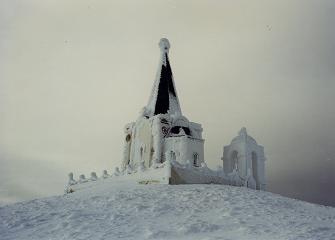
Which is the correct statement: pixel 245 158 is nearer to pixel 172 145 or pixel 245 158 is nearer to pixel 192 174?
pixel 172 145

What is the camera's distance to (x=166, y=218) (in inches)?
630

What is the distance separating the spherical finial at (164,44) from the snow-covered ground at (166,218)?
78.5ft

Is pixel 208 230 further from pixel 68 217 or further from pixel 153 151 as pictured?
pixel 153 151

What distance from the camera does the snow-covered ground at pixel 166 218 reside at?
13.9 meters

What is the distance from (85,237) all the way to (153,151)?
22.6 metres

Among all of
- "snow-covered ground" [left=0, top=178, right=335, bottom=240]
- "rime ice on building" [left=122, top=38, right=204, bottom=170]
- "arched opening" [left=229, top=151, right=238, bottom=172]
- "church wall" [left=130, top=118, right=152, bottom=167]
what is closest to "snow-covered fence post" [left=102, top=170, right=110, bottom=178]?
"rime ice on building" [left=122, top=38, right=204, bottom=170]

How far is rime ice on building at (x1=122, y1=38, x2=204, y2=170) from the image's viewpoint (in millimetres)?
35156

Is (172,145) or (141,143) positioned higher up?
(141,143)

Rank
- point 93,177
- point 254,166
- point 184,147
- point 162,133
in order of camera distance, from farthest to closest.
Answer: point 254,166
point 162,133
point 184,147
point 93,177

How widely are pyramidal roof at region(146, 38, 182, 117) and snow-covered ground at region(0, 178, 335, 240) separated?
17257 millimetres

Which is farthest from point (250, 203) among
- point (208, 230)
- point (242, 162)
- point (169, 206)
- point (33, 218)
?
point (242, 162)

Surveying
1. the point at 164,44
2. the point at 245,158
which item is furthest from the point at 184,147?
the point at 164,44

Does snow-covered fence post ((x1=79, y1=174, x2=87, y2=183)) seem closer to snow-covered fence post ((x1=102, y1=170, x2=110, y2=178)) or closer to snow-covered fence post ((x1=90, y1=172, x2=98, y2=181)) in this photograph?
snow-covered fence post ((x1=90, y1=172, x2=98, y2=181))

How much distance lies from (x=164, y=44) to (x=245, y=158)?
629 inches
